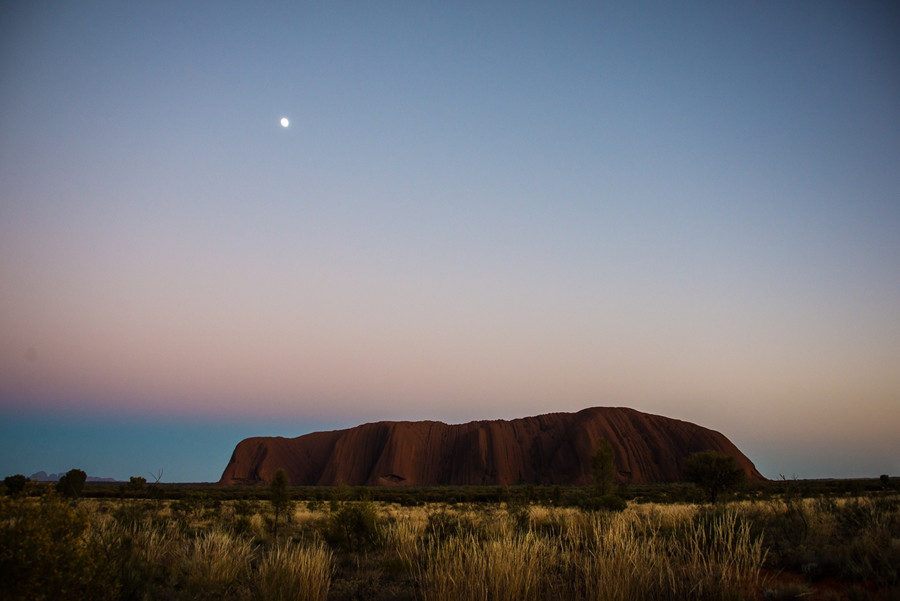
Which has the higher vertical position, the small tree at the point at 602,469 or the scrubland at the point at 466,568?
the scrubland at the point at 466,568

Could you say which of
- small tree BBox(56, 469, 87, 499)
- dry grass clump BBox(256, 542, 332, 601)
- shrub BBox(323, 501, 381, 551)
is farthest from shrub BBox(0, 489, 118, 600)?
small tree BBox(56, 469, 87, 499)

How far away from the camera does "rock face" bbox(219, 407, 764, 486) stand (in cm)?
9688

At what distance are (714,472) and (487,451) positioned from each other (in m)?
72.6

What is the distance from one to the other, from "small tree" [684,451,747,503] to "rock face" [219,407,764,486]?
5751cm

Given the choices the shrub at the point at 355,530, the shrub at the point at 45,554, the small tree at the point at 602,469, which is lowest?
the small tree at the point at 602,469

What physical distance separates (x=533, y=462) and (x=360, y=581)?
101899 mm

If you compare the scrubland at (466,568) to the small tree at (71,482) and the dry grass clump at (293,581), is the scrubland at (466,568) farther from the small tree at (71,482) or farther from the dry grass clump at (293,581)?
the small tree at (71,482)

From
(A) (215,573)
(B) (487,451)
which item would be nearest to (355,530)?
(A) (215,573)

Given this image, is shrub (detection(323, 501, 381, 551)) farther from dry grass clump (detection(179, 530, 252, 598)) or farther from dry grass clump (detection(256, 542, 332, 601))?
dry grass clump (detection(256, 542, 332, 601))

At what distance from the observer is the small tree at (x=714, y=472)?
3550cm

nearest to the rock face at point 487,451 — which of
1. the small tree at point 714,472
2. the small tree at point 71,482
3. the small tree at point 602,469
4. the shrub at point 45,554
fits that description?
the small tree at point 602,469

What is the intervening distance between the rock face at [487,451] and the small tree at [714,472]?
57506 millimetres

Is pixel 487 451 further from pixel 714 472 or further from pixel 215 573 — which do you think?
pixel 215 573

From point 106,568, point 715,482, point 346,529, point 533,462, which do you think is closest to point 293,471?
point 533,462
